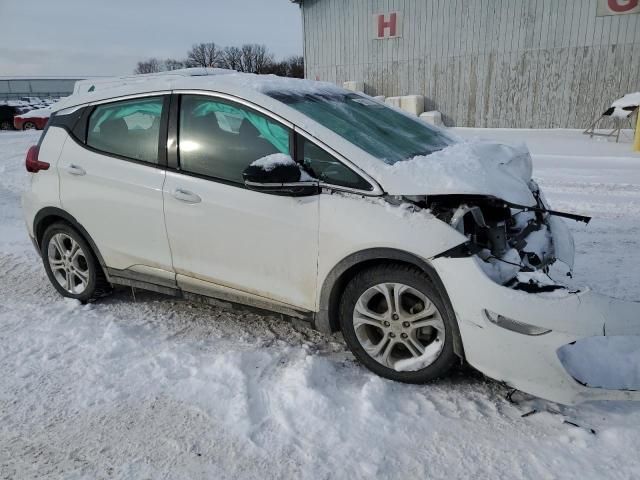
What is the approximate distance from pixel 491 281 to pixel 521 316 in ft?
0.69

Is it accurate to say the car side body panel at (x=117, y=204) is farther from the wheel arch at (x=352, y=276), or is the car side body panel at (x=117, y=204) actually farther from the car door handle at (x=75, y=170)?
the wheel arch at (x=352, y=276)

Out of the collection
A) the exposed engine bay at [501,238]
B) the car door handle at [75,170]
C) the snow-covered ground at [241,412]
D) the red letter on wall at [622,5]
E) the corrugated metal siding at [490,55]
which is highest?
the red letter on wall at [622,5]

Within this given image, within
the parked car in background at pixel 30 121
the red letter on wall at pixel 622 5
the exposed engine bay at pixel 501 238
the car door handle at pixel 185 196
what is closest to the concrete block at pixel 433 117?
the red letter on wall at pixel 622 5

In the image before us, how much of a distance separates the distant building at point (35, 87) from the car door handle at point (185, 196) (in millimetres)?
64005

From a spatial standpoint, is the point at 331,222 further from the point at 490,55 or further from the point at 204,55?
the point at 204,55

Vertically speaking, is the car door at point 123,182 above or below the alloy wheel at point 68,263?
above

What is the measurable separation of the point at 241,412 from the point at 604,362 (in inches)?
73.3

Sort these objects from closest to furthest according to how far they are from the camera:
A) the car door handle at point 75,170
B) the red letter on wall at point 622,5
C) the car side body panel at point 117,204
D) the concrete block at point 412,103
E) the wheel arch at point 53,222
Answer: the car side body panel at point 117,204 < the car door handle at point 75,170 < the wheel arch at point 53,222 < the red letter on wall at point 622,5 < the concrete block at point 412,103

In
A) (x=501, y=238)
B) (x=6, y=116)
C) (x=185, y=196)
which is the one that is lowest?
(x=501, y=238)

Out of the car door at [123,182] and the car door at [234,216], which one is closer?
the car door at [234,216]

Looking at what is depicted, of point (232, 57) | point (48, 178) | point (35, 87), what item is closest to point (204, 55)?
point (232, 57)

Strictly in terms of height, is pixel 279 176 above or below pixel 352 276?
above

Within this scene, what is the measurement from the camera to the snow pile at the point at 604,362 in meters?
2.40

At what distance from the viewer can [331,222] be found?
2.80m
